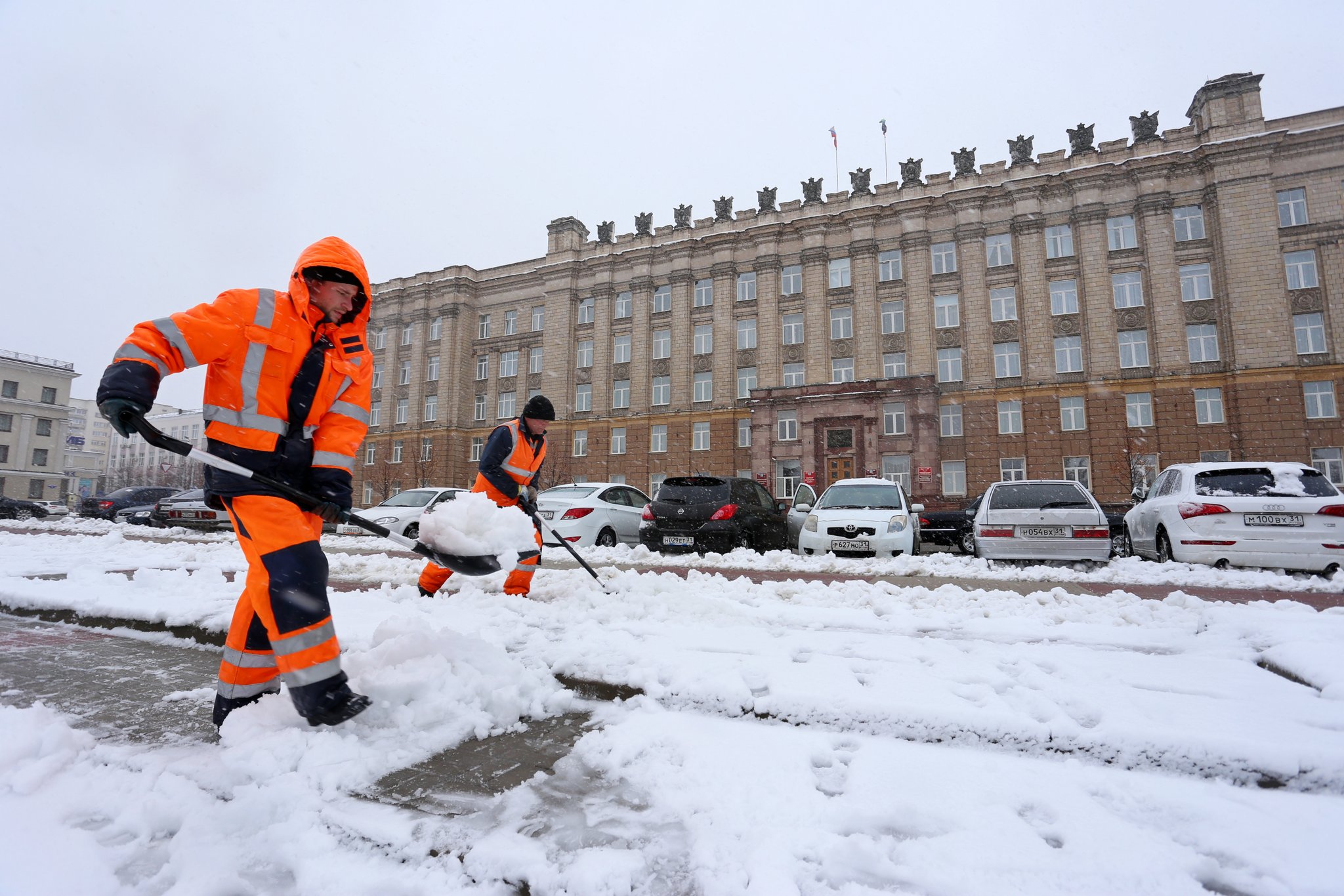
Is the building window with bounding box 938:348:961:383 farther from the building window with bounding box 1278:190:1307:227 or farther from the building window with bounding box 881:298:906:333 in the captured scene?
the building window with bounding box 1278:190:1307:227

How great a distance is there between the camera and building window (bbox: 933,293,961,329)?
1252 inches

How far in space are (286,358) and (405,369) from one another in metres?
48.7

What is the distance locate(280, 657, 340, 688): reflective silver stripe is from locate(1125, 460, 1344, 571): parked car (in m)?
9.38

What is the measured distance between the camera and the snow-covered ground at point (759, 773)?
61.3 inches

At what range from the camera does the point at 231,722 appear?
2312mm

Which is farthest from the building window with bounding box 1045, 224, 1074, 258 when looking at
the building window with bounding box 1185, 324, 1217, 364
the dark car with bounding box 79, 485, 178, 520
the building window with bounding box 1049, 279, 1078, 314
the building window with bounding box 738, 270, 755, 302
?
the dark car with bounding box 79, 485, 178, 520

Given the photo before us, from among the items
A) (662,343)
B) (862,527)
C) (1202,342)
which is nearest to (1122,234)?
(1202,342)

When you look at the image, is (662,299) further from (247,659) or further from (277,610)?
(277,610)

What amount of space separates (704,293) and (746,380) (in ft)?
21.4

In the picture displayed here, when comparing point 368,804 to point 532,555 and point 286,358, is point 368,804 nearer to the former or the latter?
point 286,358

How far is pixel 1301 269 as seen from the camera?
27.3 meters

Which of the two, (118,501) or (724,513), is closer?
(724,513)

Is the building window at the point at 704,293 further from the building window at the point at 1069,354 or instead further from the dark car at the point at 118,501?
the dark car at the point at 118,501

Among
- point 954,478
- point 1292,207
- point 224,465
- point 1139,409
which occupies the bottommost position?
point 224,465
